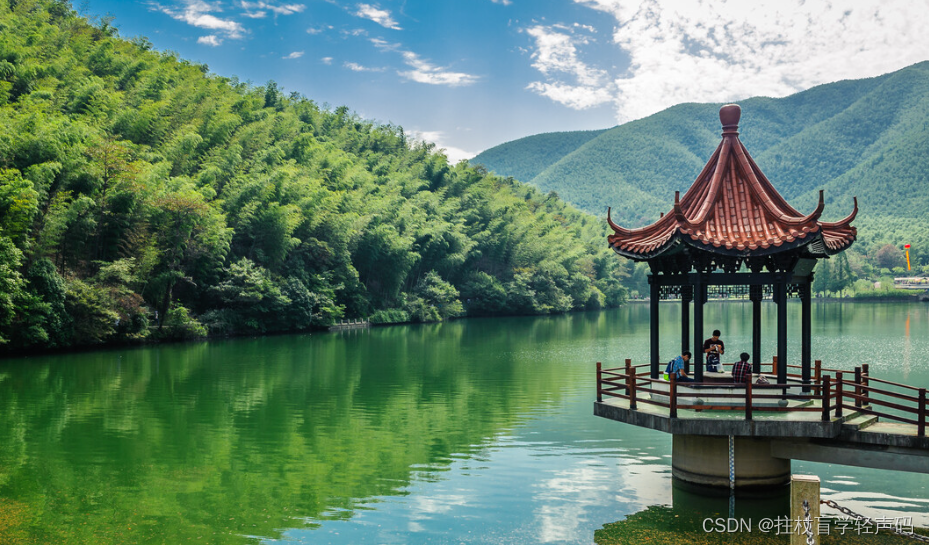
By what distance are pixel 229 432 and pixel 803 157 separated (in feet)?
510

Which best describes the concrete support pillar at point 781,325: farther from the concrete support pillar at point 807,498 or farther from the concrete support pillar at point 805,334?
the concrete support pillar at point 807,498

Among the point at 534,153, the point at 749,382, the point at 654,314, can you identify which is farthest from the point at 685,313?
the point at 534,153

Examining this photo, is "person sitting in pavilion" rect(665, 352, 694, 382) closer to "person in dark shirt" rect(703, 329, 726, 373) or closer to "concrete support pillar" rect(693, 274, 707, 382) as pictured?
"concrete support pillar" rect(693, 274, 707, 382)

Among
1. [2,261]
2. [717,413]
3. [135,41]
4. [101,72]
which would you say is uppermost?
[135,41]

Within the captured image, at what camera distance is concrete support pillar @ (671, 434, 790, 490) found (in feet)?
32.2

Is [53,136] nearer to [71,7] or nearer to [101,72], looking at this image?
[101,72]

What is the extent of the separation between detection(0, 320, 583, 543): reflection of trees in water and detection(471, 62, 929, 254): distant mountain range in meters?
112

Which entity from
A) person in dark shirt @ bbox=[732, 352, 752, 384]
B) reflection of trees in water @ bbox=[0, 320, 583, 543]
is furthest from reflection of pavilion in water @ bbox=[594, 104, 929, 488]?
reflection of trees in water @ bbox=[0, 320, 583, 543]

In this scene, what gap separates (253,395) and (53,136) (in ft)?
48.6

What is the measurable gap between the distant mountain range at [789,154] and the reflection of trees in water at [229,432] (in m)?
112

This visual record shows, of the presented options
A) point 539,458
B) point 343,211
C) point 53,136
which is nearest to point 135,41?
point 343,211

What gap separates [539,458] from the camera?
12.8 m

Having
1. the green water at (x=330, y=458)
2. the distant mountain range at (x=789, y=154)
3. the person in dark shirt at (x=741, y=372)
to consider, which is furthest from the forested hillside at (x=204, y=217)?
the distant mountain range at (x=789, y=154)

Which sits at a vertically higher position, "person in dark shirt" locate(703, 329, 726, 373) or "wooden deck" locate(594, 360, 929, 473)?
"person in dark shirt" locate(703, 329, 726, 373)
